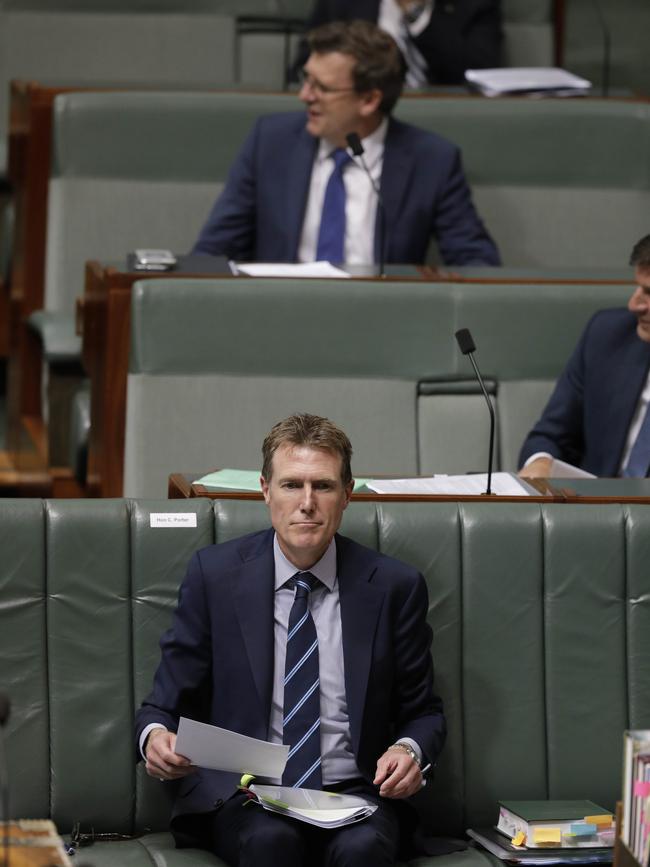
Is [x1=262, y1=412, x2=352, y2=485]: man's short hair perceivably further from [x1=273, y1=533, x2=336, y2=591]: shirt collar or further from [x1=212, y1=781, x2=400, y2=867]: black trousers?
[x1=212, y1=781, x2=400, y2=867]: black trousers

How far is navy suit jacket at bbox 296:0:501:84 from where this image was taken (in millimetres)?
4379

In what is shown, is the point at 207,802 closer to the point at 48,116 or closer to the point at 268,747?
the point at 268,747

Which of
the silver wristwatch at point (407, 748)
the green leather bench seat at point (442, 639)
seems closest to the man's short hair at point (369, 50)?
the green leather bench seat at point (442, 639)

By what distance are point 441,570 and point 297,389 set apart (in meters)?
0.80

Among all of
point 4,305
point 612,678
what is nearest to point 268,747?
point 612,678

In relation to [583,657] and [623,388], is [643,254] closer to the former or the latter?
[623,388]

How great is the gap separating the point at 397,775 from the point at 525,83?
8.18 ft

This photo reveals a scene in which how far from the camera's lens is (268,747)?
196 centimetres

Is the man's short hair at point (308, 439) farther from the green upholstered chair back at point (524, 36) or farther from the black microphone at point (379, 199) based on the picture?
the green upholstered chair back at point (524, 36)

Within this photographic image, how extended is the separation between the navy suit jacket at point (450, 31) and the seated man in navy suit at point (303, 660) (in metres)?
2.47

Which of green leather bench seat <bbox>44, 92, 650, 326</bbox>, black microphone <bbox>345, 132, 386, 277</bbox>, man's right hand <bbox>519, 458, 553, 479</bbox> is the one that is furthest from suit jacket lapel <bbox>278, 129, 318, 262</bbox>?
man's right hand <bbox>519, 458, 553, 479</bbox>

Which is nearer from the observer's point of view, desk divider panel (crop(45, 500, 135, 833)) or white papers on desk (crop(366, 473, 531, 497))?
desk divider panel (crop(45, 500, 135, 833))

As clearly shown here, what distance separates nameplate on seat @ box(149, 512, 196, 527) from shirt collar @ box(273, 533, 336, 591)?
0.13 meters

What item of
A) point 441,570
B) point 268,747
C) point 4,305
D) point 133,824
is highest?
point 4,305
